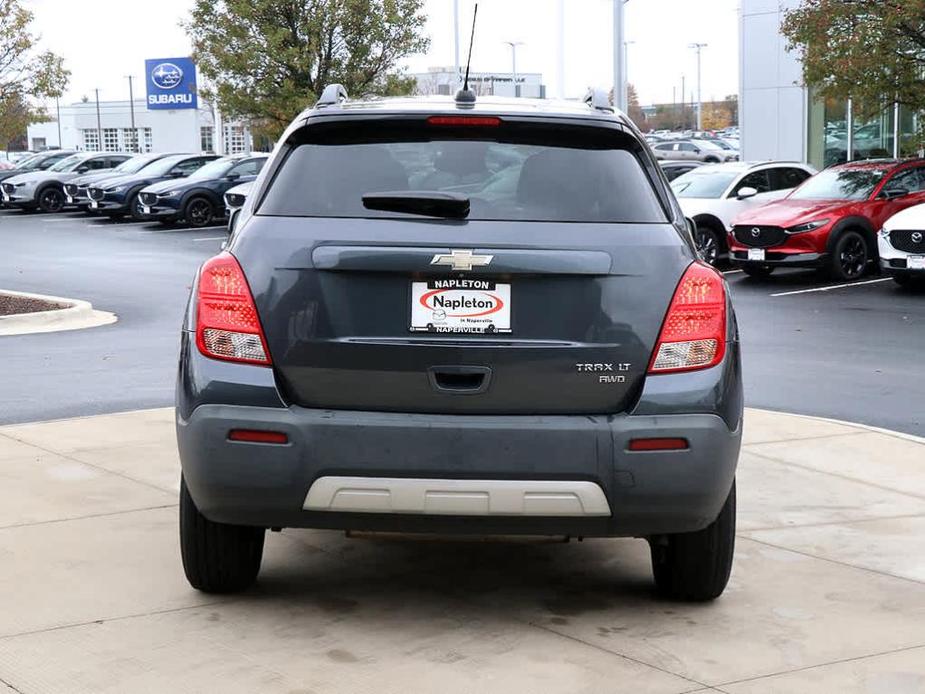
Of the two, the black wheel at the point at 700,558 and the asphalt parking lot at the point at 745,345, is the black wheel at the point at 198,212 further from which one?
the black wheel at the point at 700,558

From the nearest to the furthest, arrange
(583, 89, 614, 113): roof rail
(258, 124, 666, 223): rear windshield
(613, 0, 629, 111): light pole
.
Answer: (258, 124, 666, 223): rear windshield
(583, 89, 614, 113): roof rail
(613, 0, 629, 111): light pole

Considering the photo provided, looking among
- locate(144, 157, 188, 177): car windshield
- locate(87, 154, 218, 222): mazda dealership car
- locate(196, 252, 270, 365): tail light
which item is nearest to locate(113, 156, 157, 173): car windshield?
locate(144, 157, 188, 177): car windshield

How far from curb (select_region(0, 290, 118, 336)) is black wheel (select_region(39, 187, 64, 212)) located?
912 inches

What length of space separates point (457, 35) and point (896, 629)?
4127 cm

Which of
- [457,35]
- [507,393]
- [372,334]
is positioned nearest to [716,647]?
[507,393]

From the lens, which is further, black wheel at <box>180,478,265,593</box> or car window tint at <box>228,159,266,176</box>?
car window tint at <box>228,159,266,176</box>

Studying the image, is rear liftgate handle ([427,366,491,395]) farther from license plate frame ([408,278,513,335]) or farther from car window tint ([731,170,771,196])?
car window tint ([731,170,771,196])

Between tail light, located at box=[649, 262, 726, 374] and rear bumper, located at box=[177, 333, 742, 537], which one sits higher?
tail light, located at box=[649, 262, 726, 374]

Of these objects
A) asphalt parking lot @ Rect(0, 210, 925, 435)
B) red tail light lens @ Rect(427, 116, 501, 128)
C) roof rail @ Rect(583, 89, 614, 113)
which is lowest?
asphalt parking lot @ Rect(0, 210, 925, 435)

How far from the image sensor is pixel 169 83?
84.1m

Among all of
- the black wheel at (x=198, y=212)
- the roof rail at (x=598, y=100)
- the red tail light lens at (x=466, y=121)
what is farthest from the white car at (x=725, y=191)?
the red tail light lens at (x=466, y=121)

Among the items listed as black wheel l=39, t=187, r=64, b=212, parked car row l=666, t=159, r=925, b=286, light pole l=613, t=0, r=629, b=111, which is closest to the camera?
parked car row l=666, t=159, r=925, b=286

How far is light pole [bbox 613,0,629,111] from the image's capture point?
28.3 metres

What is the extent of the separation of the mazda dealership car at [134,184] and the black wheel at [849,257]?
698 inches
